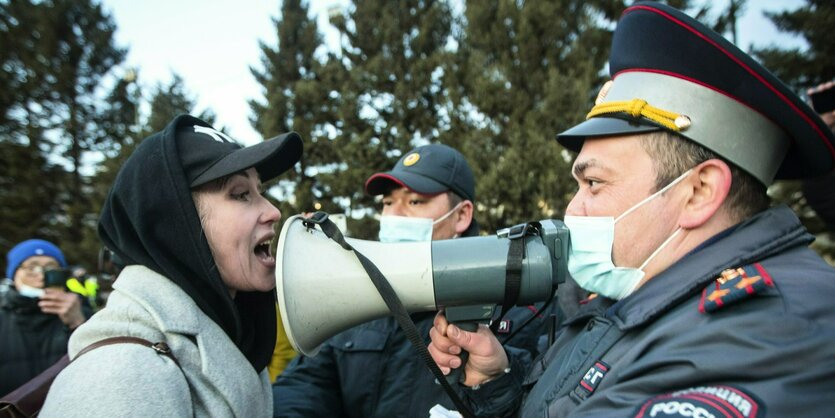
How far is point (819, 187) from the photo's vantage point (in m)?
2.96

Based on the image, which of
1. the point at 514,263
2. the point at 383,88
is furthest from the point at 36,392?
the point at 383,88

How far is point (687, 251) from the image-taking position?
1.39 metres

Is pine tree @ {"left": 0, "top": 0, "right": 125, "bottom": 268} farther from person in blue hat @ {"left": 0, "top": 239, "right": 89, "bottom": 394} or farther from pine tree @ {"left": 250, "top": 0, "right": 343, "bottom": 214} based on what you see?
person in blue hat @ {"left": 0, "top": 239, "right": 89, "bottom": 394}

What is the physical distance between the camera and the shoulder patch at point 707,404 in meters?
0.95

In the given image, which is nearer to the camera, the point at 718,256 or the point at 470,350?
the point at 718,256

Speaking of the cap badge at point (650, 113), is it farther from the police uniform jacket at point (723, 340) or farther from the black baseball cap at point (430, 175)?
the black baseball cap at point (430, 175)

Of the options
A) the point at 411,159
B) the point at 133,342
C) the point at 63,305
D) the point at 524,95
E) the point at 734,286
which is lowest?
the point at 63,305

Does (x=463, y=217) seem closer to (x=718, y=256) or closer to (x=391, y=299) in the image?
(x=391, y=299)

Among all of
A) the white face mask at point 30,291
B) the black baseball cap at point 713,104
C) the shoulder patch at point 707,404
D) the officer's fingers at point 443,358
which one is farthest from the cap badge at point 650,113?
the white face mask at point 30,291

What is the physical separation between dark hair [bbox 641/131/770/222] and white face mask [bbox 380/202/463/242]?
70.3 inches

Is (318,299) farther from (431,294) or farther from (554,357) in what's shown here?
(554,357)

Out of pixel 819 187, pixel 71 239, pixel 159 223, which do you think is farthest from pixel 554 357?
pixel 71 239

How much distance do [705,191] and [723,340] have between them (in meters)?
0.49

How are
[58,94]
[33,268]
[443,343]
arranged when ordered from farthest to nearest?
[58,94] → [33,268] → [443,343]
